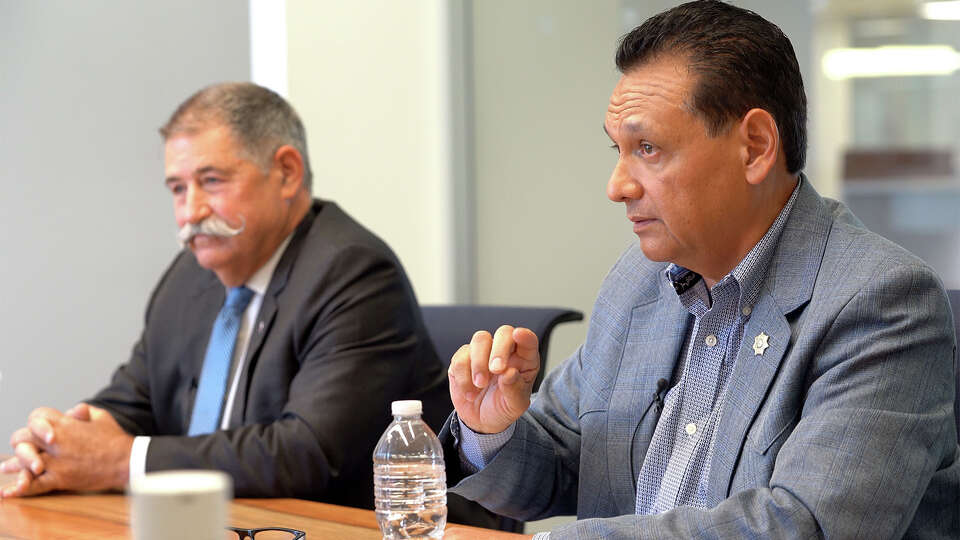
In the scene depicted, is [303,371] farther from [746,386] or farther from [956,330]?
[956,330]

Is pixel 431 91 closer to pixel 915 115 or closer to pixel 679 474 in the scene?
pixel 915 115

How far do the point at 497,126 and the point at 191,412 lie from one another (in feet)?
6.28

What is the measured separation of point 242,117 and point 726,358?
156 cm

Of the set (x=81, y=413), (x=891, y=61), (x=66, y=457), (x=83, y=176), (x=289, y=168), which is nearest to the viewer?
(x=66, y=457)

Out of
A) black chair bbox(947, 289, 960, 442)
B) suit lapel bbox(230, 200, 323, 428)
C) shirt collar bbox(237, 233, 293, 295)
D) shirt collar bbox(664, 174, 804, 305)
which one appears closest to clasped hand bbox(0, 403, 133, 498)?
suit lapel bbox(230, 200, 323, 428)

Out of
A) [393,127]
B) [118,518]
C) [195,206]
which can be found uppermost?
[393,127]

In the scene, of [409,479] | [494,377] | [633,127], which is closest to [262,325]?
[409,479]

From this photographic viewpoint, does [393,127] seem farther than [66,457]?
Yes

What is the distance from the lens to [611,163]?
3.96 metres

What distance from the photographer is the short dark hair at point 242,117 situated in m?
2.82

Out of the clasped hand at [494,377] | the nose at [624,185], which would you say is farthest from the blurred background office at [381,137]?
the clasped hand at [494,377]

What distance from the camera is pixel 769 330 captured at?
65.3 inches

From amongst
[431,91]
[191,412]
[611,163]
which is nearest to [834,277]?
[191,412]

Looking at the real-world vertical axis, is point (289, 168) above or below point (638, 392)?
above
